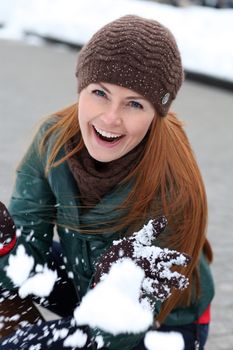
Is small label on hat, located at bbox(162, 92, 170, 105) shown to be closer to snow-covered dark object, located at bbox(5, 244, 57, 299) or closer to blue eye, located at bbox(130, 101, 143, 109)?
blue eye, located at bbox(130, 101, 143, 109)

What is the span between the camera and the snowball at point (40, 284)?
6.90 feet

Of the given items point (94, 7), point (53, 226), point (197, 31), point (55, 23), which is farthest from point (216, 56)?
point (53, 226)

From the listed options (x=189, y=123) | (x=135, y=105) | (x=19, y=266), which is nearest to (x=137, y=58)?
(x=135, y=105)

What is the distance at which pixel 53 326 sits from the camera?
190 centimetres

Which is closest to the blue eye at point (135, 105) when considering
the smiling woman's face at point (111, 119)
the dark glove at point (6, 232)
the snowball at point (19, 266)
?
the smiling woman's face at point (111, 119)

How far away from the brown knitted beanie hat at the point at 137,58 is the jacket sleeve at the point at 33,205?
0.40 meters

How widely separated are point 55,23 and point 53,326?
10.6 metres

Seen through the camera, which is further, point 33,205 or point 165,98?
point 33,205

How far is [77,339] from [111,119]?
2.17 ft

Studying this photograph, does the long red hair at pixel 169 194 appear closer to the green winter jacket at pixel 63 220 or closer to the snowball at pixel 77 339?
the green winter jacket at pixel 63 220

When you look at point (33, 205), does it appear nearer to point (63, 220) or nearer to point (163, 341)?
point (63, 220)

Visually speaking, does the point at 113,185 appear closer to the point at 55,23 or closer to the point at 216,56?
the point at 216,56

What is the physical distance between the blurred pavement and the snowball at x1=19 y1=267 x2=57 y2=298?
55cm

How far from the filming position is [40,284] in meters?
2.17
